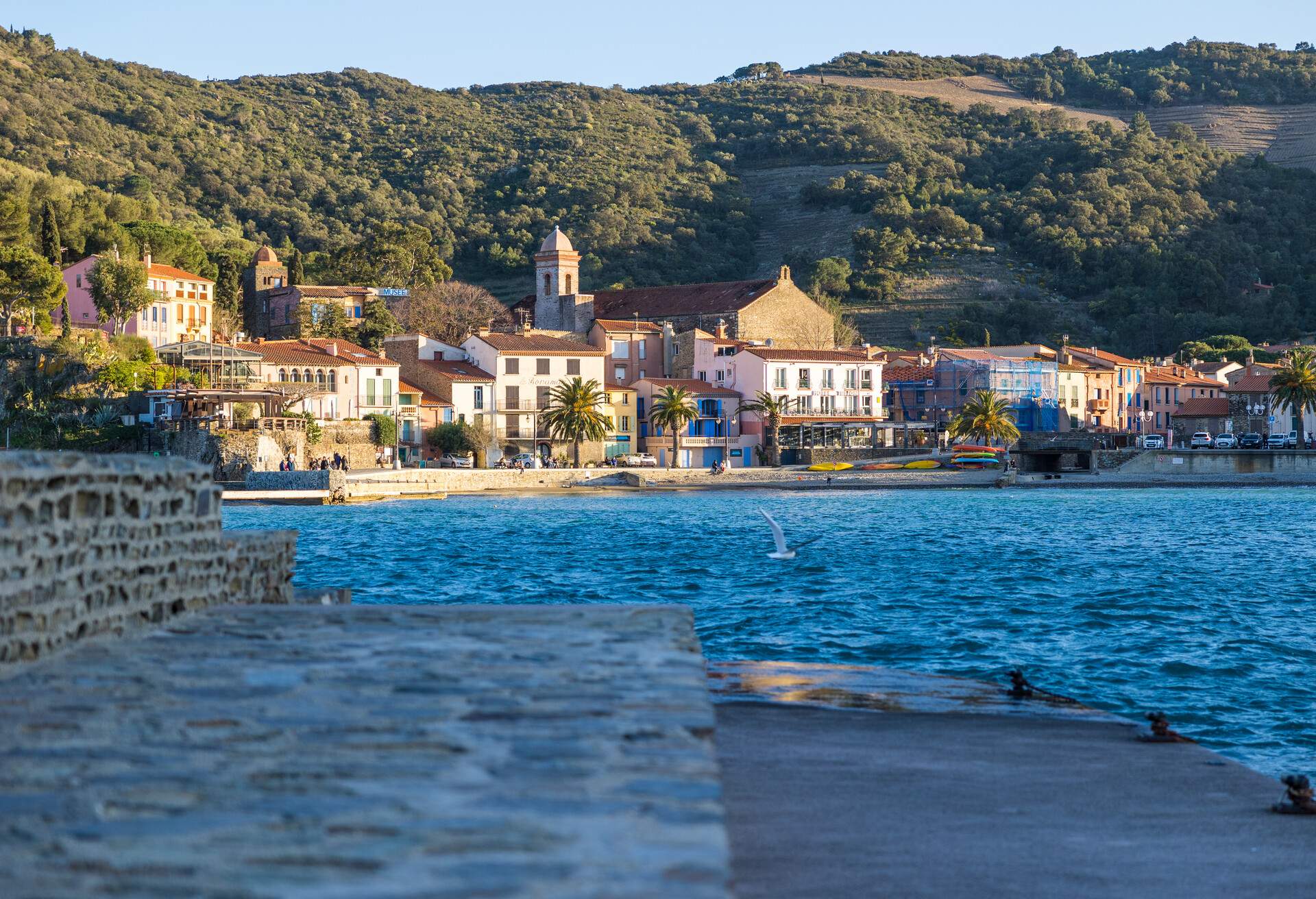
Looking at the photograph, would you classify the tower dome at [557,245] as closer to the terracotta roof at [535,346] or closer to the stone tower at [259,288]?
the terracotta roof at [535,346]

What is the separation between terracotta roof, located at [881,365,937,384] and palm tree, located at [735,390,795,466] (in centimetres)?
1115

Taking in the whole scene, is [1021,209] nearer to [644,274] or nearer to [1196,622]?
[644,274]

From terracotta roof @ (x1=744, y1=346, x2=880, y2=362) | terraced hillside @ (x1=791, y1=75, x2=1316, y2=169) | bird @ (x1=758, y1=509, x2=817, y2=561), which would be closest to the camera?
bird @ (x1=758, y1=509, x2=817, y2=561)

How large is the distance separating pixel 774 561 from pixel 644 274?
3555 inches

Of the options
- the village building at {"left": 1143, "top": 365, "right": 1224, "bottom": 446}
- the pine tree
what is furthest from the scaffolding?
the pine tree

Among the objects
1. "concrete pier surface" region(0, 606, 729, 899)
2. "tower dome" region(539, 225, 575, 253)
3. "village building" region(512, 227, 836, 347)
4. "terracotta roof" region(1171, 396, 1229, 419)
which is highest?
"tower dome" region(539, 225, 575, 253)

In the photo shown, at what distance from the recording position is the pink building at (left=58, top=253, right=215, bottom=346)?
75562mm

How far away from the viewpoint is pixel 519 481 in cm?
6956

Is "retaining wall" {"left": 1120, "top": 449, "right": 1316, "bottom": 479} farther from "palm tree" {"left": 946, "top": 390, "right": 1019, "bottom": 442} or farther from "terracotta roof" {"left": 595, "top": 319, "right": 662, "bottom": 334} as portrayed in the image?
"terracotta roof" {"left": 595, "top": 319, "right": 662, "bottom": 334}

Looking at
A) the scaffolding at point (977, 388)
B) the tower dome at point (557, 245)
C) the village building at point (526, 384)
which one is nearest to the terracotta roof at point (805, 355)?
the scaffolding at point (977, 388)

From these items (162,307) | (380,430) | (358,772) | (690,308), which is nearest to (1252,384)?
(690,308)

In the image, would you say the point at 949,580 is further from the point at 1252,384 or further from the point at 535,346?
the point at 1252,384

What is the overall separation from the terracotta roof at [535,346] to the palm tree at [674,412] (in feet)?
14.6

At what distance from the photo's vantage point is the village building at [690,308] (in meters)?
89.2
